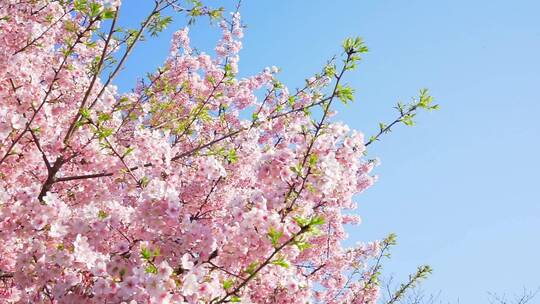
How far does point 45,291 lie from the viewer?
4980 mm

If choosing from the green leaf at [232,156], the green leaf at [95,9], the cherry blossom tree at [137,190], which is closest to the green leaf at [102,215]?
the cherry blossom tree at [137,190]

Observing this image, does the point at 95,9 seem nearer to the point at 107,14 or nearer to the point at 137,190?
the point at 107,14

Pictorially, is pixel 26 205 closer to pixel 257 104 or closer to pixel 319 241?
pixel 319 241

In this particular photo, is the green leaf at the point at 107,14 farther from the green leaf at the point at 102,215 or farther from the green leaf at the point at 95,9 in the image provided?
the green leaf at the point at 102,215

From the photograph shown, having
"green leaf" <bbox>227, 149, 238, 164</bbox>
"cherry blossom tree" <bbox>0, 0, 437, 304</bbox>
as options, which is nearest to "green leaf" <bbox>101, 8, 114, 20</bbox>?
"cherry blossom tree" <bbox>0, 0, 437, 304</bbox>

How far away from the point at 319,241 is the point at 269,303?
4463 millimetres

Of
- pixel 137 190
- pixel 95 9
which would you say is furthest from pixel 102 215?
pixel 95 9

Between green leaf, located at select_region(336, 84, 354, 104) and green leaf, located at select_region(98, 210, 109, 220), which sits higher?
green leaf, located at select_region(336, 84, 354, 104)

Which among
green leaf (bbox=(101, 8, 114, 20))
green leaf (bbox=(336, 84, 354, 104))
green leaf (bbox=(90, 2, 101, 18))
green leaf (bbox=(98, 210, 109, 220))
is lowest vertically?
green leaf (bbox=(98, 210, 109, 220))

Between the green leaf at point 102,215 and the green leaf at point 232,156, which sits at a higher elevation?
the green leaf at point 232,156

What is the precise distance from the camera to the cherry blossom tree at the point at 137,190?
14.3ft

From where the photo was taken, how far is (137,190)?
5535mm

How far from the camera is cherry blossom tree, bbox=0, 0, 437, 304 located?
436cm

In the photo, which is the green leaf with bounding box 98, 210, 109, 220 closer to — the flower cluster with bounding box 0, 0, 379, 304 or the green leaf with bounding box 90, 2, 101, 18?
the flower cluster with bounding box 0, 0, 379, 304
